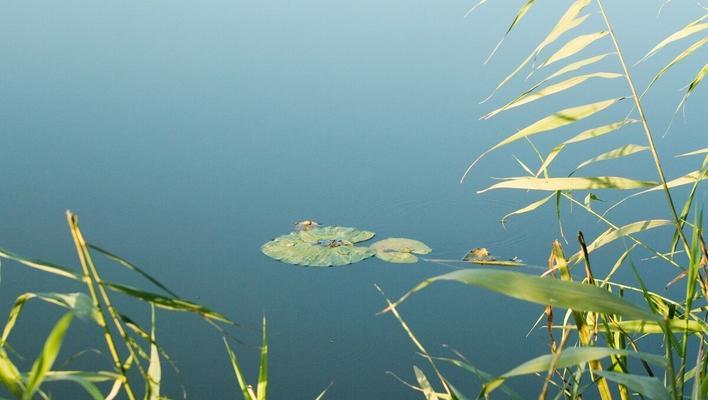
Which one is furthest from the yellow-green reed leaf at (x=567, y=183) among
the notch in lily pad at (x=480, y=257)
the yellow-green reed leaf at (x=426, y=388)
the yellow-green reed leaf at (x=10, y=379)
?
the notch in lily pad at (x=480, y=257)

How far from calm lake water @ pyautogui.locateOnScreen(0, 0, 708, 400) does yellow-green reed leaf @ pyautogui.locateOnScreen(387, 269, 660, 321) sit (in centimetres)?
117

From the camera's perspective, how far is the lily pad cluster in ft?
8.19

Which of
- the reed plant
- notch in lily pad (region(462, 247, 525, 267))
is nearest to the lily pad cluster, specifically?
notch in lily pad (region(462, 247, 525, 267))

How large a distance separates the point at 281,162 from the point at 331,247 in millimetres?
490

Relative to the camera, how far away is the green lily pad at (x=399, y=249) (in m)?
2.51

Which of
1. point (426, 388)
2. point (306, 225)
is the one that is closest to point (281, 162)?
point (306, 225)

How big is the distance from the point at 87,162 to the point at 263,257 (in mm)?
793

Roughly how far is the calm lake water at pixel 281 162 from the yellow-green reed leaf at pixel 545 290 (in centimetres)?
117

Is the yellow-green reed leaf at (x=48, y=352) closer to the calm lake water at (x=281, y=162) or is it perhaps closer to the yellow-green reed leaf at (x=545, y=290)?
the yellow-green reed leaf at (x=545, y=290)

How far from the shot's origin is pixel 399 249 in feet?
8.41

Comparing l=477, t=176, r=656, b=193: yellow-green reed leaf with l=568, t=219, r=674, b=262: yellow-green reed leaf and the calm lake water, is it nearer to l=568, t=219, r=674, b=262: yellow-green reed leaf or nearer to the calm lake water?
l=568, t=219, r=674, b=262: yellow-green reed leaf

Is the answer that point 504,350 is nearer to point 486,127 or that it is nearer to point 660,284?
point 660,284

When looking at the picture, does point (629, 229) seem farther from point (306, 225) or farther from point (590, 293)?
point (306, 225)

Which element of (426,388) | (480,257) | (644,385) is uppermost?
(644,385)
